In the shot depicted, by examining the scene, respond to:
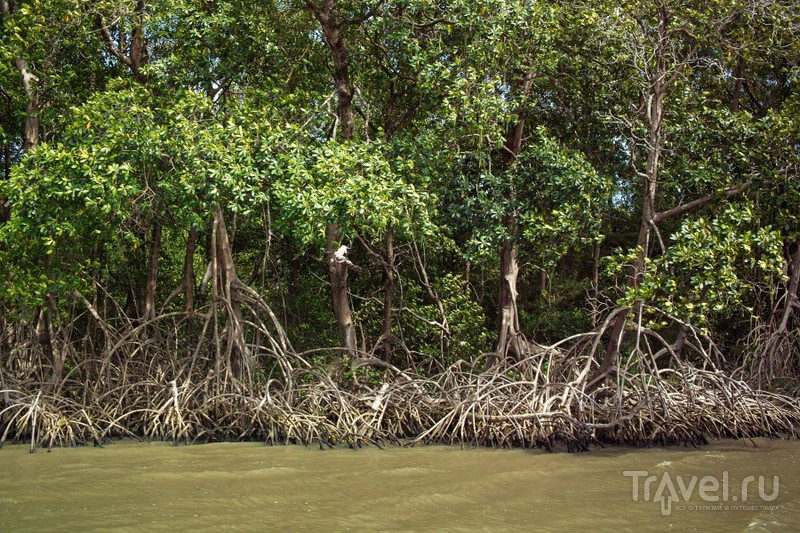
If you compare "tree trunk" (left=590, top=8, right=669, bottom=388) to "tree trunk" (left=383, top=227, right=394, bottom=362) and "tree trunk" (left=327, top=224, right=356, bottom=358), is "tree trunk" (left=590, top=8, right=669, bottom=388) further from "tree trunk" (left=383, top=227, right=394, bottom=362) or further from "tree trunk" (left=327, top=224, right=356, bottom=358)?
"tree trunk" (left=327, top=224, right=356, bottom=358)

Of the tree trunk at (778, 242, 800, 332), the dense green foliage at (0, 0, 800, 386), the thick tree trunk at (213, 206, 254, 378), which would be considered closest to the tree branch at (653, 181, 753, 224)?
the dense green foliage at (0, 0, 800, 386)

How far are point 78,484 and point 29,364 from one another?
356cm

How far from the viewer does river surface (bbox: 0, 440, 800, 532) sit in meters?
5.46

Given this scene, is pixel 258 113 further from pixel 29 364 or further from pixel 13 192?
pixel 29 364

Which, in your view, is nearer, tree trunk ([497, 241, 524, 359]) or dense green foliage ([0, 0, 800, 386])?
dense green foliage ([0, 0, 800, 386])

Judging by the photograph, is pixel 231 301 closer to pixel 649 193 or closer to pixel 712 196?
pixel 649 193

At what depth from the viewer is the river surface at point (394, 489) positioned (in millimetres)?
5465

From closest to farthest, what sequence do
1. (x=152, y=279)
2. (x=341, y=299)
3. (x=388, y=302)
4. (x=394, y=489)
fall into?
1. (x=394, y=489)
2. (x=341, y=299)
3. (x=152, y=279)
4. (x=388, y=302)

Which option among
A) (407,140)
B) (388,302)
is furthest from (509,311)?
(407,140)

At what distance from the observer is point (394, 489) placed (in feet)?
21.1

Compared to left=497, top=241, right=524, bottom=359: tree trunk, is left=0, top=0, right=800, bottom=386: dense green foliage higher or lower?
higher

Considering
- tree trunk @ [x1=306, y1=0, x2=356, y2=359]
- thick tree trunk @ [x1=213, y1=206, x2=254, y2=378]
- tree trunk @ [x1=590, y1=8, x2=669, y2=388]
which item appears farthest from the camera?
tree trunk @ [x1=306, y1=0, x2=356, y2=359]

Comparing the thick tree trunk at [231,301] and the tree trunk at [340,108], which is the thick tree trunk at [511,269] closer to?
the tree trunk at [340,108]

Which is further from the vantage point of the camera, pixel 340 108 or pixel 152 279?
pixel 152 279
